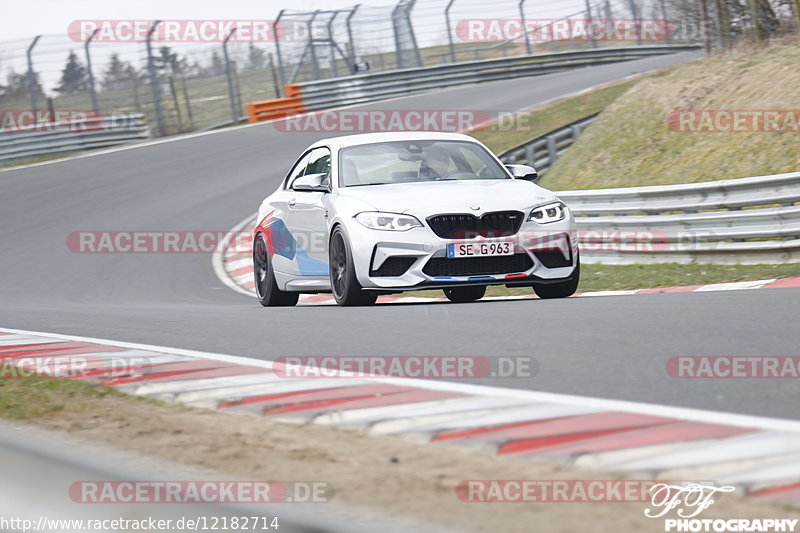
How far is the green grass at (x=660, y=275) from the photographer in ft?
35.4

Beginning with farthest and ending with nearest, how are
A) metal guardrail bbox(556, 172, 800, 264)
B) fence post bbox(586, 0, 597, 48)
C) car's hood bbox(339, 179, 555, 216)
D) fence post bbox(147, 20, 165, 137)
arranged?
fence post bbox(586, 0, 597, 48) < fence post bbox(147, 20, 165, 137) < metal guardrail bbox(556, 172, 800, 264) < car's hood bbox(339, 179, 555, 216)

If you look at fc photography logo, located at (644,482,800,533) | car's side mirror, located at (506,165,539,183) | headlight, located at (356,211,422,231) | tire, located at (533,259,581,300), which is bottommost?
tire, located at (533,259,581,300)

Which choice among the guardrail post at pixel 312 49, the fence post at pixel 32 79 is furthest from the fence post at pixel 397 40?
the fence post at pixel 32 79

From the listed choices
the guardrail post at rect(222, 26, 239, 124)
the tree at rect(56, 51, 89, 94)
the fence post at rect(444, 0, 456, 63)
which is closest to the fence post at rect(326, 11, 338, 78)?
the guardrail post at rect(222, 26, 239, 124)

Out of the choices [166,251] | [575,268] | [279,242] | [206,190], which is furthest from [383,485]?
[206,190]

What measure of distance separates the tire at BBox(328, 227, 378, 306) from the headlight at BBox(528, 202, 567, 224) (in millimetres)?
1411

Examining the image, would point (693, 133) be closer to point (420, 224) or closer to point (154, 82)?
point (420, 224)

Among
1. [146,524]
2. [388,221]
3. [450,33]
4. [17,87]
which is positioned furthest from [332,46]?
[146,524]

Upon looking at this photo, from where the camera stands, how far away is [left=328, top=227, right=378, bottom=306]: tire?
8.84m

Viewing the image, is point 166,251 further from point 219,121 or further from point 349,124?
point 219,121

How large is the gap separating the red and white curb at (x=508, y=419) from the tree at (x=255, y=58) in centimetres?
2640

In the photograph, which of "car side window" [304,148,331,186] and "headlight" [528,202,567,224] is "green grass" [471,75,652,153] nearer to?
"car side window" [304,148,331,186]

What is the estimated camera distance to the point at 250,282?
15055 millimetres

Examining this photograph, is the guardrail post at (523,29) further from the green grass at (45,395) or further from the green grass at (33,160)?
the green grass at (45,395)
